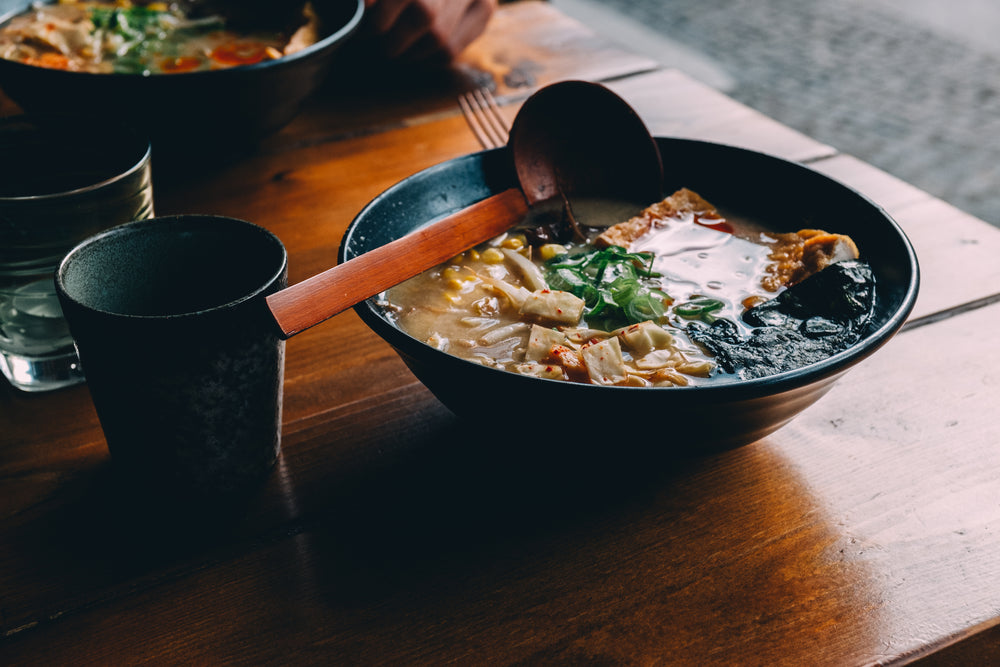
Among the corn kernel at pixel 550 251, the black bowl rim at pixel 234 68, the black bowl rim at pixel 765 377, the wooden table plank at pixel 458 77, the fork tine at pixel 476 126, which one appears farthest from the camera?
the wooden table plank at pixel 458 77

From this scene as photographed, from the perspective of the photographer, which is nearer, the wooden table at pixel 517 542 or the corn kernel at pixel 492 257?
the wooden table at pixel 517 542

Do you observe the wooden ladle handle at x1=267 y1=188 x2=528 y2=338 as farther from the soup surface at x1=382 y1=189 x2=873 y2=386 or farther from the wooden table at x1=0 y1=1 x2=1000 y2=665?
the wooden table at x1=0 y1=1 x2=1000 y2=665

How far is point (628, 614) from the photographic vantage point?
879 millimetres

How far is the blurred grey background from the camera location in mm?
4387

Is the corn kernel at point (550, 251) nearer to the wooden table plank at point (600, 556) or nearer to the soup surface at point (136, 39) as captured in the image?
the wooden table plank at point (600, 556)

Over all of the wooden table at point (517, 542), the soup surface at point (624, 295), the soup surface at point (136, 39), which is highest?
the soup surface at point (624, 295)

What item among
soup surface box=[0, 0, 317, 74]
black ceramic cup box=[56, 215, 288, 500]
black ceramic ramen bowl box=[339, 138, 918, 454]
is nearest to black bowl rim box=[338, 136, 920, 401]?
black ceramic ramen bowl box=[339, 138, 918, 454]

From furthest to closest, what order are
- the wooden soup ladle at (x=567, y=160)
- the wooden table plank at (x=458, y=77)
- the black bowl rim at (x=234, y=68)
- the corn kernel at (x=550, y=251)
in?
the wooden table plank at (x=458, y=77) < the black bowl rim at (x=234, y=68) < the corn kernel at (x=550, y=251) < the wooden soup ladle at (x=567, y=160)

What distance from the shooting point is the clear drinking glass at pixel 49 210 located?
3.51 ft

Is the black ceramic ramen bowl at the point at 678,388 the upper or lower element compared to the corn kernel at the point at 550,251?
upper

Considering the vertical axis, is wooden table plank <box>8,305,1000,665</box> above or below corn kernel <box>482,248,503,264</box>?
below

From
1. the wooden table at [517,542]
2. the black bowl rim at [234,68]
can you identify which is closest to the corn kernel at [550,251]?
the wooden table at [517,542]

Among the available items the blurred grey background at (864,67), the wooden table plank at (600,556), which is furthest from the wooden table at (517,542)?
the blurred grey background at (864,67)

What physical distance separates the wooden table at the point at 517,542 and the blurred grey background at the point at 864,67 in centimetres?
317
